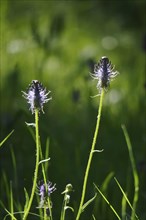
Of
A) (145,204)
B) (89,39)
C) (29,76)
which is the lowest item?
(145,204)

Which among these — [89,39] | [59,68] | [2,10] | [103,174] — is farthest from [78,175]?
[89,39]

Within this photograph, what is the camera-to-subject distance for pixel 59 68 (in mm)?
4613

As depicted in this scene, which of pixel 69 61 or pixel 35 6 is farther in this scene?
pixel 35 6

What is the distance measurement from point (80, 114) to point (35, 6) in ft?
9.51

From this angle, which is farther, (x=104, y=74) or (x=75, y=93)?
(x=75, y=93)

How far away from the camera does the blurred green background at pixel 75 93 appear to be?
2.53 m

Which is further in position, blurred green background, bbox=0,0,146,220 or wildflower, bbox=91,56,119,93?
blurred green background, bbox=0,0,146,220

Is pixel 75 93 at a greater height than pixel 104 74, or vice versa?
pixel 75 93

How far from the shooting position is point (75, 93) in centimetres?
310

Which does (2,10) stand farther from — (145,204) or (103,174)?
(145,204)

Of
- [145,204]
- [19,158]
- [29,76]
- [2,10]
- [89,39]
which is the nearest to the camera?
[145,204]

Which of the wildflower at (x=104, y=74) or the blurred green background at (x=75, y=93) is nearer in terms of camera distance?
the wildflower at (x=104, y=74)

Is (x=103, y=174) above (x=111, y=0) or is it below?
below

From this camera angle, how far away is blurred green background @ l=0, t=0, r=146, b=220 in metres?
2.53
